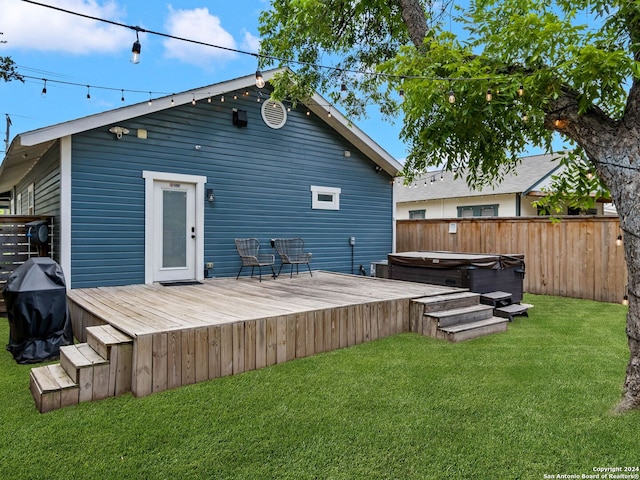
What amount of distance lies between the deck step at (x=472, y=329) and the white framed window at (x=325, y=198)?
4.24 m

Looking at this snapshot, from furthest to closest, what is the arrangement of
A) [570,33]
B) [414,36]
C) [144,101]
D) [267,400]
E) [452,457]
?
[144,101] < [414,36] < [267,400] < [570,33] < [452,457]

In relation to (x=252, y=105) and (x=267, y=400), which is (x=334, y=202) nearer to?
(x=252, y=105)

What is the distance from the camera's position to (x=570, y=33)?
→ 2.33 meters

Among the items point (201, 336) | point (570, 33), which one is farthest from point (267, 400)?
point (570, 33)

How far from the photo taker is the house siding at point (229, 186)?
597cm

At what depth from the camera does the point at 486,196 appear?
12570 millimetres

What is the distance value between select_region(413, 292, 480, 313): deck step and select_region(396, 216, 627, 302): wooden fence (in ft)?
8.38

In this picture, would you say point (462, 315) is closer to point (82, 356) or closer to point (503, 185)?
point (82, 356)

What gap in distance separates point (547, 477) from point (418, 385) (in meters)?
1.21

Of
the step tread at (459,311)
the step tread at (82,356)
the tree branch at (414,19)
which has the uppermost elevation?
the tree branch at (414,19)

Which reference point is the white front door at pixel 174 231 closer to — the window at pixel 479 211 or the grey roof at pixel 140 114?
the grey roof at pixel 140 114

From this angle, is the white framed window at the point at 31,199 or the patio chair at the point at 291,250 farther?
the white framed window at the point at 31,199

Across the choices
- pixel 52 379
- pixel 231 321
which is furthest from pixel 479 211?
pixel 52 379

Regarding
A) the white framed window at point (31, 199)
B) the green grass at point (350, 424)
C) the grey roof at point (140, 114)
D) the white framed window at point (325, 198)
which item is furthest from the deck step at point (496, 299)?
the white framed window at point (31, 199)
